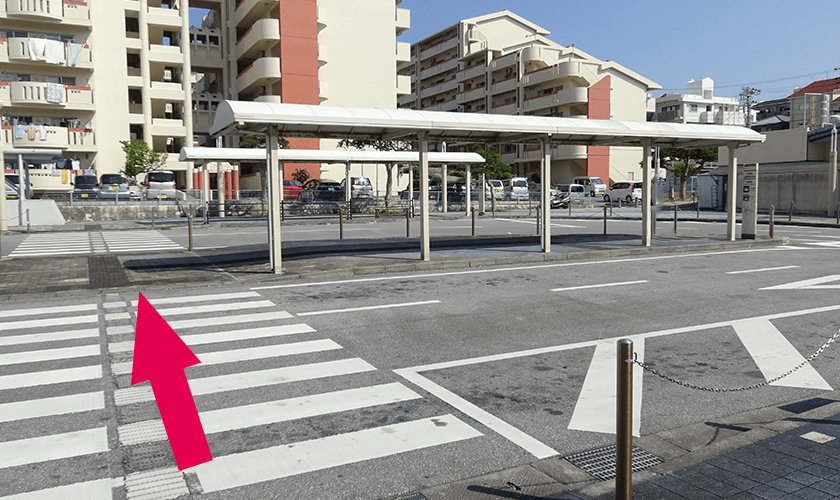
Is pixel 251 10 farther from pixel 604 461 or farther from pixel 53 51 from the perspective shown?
pixel 604 461

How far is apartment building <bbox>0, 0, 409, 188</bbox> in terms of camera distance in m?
41.1

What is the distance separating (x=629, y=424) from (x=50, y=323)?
8.21 m

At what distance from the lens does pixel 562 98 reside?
210 ft

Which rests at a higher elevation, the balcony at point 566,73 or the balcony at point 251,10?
the balcony at point 251,10

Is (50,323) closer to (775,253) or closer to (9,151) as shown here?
(775,253)

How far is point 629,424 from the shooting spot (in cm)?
348

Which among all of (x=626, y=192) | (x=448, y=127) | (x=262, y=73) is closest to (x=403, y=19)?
(x=262, y=73)

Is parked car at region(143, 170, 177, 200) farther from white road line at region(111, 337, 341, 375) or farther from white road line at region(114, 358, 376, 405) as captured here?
white road line at region(114, 358, 376, 405)

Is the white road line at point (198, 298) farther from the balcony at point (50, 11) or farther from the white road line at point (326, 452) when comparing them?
the balcony at point (50, 11)

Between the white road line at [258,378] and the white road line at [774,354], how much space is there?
4.02 m

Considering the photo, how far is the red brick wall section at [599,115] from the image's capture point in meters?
63.7

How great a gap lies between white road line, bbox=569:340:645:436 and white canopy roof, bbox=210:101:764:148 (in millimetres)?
7937

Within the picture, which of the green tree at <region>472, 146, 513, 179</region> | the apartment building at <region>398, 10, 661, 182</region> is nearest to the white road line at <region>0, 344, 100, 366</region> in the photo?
the apartment building at <region>398, 10, 661, 182</region>

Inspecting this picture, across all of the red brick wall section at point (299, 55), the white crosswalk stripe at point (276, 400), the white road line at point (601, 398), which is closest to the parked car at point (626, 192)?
the red brick wall section at point (299, 55)
